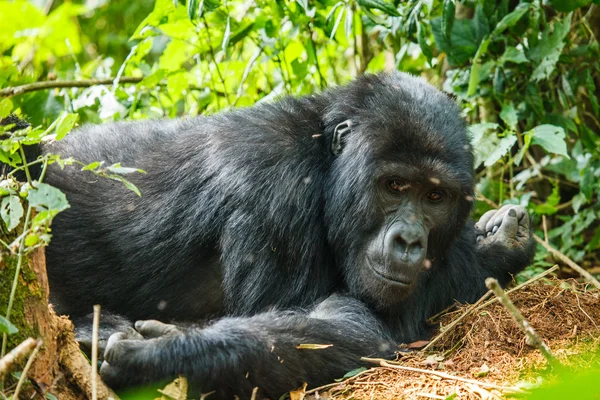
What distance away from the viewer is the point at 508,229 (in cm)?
489

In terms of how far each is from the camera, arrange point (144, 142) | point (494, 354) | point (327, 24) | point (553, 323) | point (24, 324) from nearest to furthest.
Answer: point (24, 324), point (494, 354), point (553, 323), point (144, 142), point (327, 24)

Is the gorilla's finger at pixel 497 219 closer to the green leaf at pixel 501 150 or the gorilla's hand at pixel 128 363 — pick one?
the green leaf at pixel 501 150

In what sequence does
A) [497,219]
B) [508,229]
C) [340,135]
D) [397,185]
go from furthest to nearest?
1. [497,219]
2. [508,229]
3. [340,135]
4. [397,185]

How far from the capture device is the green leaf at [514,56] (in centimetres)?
540

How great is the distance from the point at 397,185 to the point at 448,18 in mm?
1700

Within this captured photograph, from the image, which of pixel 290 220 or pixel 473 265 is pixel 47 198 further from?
pixel 473 265

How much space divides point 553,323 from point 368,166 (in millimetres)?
1322

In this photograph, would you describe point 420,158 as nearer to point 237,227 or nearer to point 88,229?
point 237,227

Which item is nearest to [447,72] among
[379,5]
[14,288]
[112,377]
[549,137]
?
[549,137]

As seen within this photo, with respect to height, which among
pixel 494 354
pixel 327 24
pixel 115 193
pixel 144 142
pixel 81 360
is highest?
pixel 327 24

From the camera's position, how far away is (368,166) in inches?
162

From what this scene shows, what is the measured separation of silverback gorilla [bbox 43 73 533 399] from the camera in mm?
3992

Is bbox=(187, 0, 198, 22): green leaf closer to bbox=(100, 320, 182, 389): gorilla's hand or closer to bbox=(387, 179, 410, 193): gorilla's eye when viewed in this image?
bbox=(387, 179, 410, 193): gorilla's eye

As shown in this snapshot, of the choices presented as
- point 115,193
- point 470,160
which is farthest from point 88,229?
point 470,160
